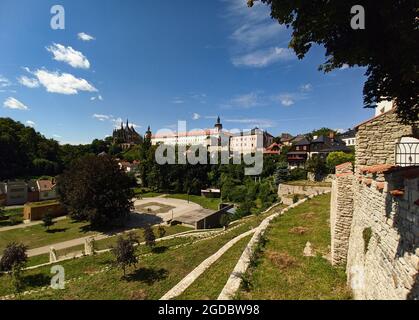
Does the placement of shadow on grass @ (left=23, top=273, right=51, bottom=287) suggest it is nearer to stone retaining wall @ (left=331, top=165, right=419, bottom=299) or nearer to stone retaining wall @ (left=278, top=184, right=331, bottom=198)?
stone retaining wall @ (left=331, top=165, right=419, bottom=299)

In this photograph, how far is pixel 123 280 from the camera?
43.4 ft

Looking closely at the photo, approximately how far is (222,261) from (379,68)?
32.8ft

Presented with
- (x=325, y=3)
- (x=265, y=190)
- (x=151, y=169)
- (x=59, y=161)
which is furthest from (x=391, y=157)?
(x=59, y=161)

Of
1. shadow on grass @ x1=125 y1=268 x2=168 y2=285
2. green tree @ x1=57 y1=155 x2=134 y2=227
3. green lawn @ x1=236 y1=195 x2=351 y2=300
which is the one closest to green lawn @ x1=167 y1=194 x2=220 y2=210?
green tree @ x1=57 y1=155 x2=134 y2=227

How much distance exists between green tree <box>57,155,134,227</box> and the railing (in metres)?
27.7

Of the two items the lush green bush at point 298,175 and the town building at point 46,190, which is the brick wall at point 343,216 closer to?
the lush green bush at point 298,175

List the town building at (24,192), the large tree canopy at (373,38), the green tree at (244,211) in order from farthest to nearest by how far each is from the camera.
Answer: the town building at (24,192)
the green tree at (244,211)
the large tree canopy at (373,38)

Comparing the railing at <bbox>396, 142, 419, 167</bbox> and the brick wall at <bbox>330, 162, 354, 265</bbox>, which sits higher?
the railing at <bbox>396, 142, 419, 167</bbox>

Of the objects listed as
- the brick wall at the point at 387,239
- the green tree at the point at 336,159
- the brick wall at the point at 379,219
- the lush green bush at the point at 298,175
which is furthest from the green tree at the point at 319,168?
the brick wall at the point at 387,239

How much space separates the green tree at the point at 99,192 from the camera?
2832cm

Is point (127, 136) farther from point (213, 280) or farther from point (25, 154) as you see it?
point (213, 280)

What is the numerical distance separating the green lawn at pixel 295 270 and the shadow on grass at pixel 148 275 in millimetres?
6090

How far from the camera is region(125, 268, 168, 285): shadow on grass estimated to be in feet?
42.2

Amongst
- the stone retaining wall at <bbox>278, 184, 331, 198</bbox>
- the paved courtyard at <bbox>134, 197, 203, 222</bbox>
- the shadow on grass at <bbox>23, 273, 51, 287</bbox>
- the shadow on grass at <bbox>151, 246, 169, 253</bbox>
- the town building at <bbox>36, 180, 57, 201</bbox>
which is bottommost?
the shadow on grass at <bbox>23, 273, 51, 287</bbox>
